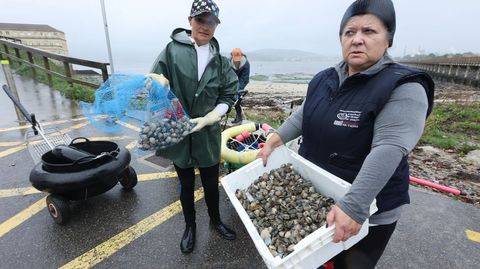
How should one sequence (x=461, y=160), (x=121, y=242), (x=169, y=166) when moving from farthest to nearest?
(x=461, y=160), (x=169, y=166), (x=121, y=242)

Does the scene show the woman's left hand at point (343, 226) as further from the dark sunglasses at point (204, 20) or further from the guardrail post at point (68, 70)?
the guardrail post at point (68, 70)

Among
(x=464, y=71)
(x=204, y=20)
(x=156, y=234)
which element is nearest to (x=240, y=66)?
(x=204, y=20)

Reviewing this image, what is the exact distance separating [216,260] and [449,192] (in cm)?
326

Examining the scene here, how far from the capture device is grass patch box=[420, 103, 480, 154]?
563 cm

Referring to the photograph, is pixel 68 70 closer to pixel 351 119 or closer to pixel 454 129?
pixel 351 119

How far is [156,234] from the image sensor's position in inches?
107

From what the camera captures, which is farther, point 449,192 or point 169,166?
point 169,166

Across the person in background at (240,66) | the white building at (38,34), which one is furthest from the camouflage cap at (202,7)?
the white building at (38,34)

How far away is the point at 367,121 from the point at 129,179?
3.02 metres

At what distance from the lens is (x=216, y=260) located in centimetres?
241

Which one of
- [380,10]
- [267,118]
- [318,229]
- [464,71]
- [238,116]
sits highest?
[380,10]

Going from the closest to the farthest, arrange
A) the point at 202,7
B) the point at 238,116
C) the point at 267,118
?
the point at 202,7 → the point at 238,116 → the point at 267,118

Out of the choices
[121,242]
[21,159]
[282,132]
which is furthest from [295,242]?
[21,159]

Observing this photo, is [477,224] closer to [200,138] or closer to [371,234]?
[371,234]
